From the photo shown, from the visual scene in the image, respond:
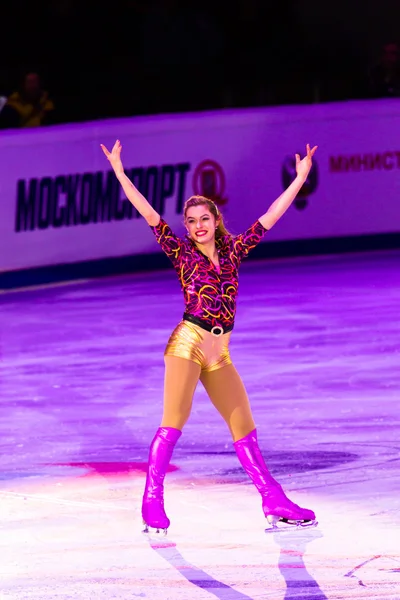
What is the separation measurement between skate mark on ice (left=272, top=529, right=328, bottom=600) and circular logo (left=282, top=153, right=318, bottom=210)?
9.00 meters

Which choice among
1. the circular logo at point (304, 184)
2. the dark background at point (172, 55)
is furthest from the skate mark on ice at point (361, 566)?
the dark background at point (172, 55)

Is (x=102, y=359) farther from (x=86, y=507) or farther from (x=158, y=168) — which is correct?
(x=158, y=168)

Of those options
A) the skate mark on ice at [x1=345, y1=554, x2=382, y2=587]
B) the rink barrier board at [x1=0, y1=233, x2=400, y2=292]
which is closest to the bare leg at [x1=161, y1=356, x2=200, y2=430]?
the skate mark on ice at [x1=345, y1=554, x2=382, y2=587]

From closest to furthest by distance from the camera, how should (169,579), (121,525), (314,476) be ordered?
(169,579)
(121,525)
(314,476)

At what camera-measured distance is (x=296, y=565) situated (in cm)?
500

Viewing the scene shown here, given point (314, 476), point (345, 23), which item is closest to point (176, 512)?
point (314, 476)

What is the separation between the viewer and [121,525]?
222 inches

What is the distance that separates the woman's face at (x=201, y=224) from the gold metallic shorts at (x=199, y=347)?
0.36 m

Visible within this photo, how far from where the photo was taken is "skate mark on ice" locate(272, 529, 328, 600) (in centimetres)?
467

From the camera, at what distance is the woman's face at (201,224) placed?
5.47m

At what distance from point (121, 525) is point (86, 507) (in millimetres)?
342

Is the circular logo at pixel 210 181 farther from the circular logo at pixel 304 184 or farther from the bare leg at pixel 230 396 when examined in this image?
the bare leg at pixel 230 396

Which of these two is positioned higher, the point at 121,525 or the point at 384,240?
the point at 121,525

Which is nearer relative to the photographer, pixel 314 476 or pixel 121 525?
pixel 121 525
